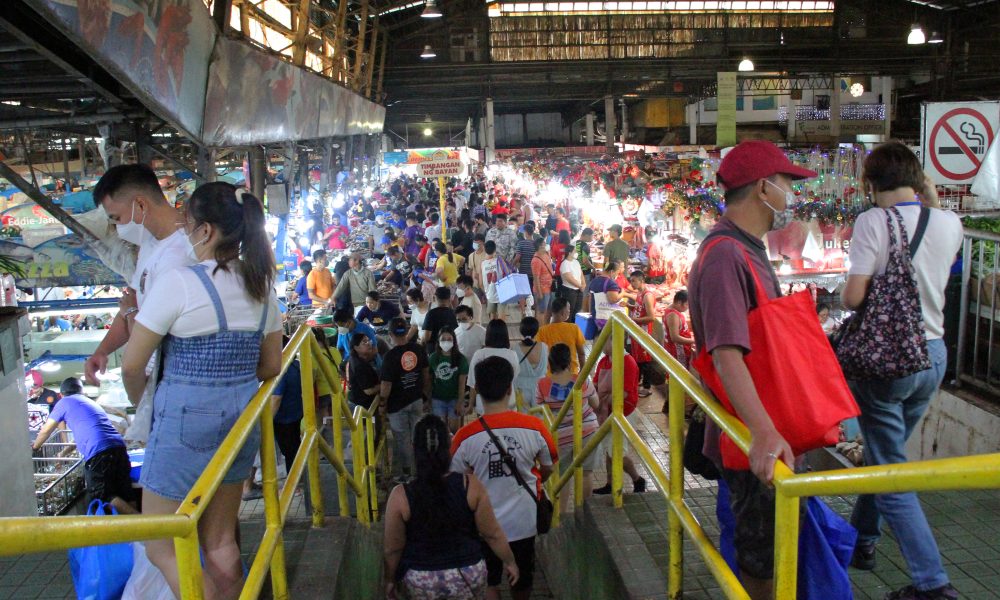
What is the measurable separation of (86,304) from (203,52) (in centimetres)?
772

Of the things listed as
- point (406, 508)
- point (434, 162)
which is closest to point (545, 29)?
point (434, 162)

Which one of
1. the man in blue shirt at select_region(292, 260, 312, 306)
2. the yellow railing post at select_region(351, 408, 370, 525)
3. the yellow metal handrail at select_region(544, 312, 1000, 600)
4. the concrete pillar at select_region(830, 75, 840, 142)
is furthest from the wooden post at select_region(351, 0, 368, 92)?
the yellow metal handrail at select_region(544, 312, 1000, 600)

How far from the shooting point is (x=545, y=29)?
97.8 ft

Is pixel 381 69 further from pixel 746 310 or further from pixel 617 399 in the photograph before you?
pixel 746 310

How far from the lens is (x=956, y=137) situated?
6.37 meters

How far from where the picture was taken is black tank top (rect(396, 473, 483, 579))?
3240mm

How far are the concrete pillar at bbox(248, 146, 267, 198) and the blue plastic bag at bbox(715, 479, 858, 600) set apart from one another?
8.10 m

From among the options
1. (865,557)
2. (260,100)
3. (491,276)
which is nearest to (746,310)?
(865,557)

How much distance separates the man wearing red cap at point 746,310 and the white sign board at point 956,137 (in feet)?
16.0

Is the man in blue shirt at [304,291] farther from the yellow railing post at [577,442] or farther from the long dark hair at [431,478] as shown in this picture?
the long dark hair at [431,478]

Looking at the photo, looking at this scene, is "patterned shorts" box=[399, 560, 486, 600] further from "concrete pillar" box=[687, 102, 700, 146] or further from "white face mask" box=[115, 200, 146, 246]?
"concrete pillar" box=[687, 102, 700, 146]

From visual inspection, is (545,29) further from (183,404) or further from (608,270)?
(183,404)

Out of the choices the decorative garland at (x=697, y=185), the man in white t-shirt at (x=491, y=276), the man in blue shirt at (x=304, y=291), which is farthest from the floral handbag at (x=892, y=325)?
the man in blue shirt at (x=304, y=291)

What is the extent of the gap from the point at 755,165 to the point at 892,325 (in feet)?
3.00
